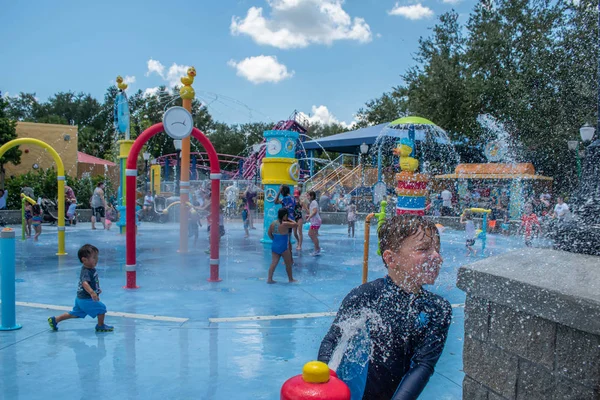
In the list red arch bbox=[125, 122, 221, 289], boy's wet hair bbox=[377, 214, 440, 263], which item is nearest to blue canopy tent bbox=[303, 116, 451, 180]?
red arch bbox=[125, 122, 221, 289]

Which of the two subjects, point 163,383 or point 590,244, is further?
point 163,383

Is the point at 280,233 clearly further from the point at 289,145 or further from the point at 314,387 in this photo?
the point at 314,387

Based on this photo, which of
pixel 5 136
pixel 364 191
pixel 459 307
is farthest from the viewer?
pixel 364 191

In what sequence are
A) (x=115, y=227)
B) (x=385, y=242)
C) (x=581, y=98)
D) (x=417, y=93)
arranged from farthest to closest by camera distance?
(x=417, y=93)
(x=581, y=98)
(x=115, y=227)
(x=385, y=242)

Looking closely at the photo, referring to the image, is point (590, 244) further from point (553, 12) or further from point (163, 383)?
point (553, 12)

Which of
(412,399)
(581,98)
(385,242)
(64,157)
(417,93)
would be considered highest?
(417,93)

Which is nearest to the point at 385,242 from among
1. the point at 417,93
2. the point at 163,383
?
the point at 163,383

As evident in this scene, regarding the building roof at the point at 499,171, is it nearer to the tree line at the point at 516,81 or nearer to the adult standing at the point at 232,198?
the tree line at the point at 516,81

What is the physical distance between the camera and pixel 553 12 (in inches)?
1014

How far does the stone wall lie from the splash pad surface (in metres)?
1.57

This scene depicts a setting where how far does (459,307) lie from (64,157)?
2648cm

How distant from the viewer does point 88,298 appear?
533cm

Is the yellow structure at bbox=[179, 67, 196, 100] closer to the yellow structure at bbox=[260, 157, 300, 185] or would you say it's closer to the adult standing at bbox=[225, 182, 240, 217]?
the yellow structure at bbox=[260, 157, 300, 185]

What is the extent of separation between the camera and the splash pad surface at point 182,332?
407cm
